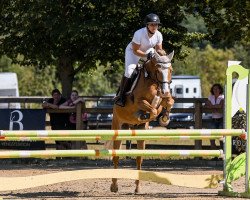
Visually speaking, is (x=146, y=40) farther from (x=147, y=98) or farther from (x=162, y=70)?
(x=147, y=98)

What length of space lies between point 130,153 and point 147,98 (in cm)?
216

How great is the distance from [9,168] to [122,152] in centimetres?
789

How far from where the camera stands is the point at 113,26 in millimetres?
22000

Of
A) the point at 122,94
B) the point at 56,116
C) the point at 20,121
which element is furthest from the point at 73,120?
the point at 122,94

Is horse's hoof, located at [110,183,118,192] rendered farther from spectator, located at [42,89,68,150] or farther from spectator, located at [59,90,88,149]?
spectator, located at [42,89,68,150]

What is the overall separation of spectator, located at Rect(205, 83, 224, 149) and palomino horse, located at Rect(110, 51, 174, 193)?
6.85 meters

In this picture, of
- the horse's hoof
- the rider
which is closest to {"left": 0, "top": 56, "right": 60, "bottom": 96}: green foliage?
the rider

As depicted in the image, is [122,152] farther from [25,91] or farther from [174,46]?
[25,91]

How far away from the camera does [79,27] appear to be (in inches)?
848

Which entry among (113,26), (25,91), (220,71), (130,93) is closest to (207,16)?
(113,26)

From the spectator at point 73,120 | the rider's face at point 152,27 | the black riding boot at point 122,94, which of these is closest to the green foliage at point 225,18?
the spectator at point 73,120

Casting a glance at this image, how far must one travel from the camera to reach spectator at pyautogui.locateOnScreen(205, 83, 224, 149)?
66.8 ft

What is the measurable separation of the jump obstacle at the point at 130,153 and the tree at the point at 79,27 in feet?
31.3

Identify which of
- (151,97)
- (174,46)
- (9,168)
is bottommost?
(9,168)
